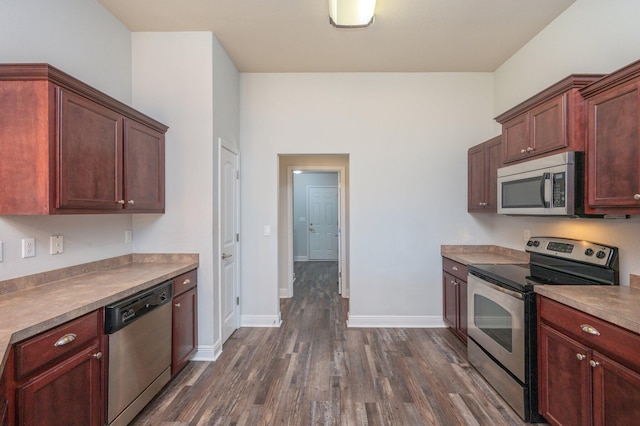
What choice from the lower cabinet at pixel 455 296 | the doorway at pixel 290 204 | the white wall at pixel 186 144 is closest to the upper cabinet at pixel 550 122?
the lower cabinet at pixel 455 296

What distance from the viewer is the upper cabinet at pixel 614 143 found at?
1545mm

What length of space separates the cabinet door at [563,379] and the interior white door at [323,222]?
21.6 ft

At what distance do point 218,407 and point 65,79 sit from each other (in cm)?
224

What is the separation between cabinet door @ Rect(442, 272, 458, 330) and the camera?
3.15 m

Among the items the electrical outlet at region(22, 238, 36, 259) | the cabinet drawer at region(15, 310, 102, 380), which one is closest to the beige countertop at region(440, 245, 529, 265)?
the cabinet drawer at region(15, 310, 102, 380)

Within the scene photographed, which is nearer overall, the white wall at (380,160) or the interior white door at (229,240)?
the interior white door at (229,240)

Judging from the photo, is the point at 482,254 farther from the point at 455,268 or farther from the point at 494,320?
the point at 494,320

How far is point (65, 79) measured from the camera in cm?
168

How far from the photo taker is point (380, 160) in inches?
142

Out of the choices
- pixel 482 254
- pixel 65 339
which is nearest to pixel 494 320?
pixel 482 254

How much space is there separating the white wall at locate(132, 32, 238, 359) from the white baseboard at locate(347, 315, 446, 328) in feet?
5.26

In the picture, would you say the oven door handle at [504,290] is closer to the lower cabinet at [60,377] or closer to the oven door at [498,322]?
the oven door at [498,322]

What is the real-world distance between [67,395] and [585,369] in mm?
2532

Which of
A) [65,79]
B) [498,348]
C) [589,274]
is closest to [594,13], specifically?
[589,274]
